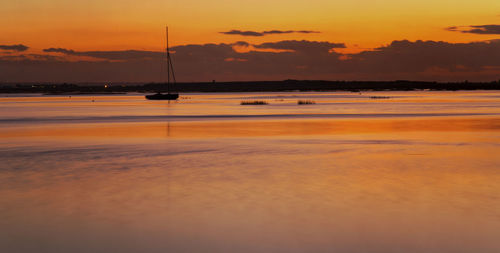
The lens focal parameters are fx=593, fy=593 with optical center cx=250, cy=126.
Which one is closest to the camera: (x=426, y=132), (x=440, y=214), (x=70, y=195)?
(x=440, y=214)

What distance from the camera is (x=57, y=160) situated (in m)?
20.5

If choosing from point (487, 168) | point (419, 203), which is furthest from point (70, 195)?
point (487, 168)

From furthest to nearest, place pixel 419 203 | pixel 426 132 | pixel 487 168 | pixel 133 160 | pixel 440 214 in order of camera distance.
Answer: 1. pixel 426 132
2. pixel 133 160
3. pixel 487 168
4. pixel 419 203
5. pixel 440 214

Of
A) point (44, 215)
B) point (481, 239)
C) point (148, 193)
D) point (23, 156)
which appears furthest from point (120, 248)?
point (23, 156)

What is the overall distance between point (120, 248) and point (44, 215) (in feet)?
10.4

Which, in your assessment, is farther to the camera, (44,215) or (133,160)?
(133,160)

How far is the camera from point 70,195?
13.9m

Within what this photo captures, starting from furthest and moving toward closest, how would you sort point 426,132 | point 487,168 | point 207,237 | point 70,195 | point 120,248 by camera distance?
point 426,132 → point 487,168 → point 70,195 → point 207,237 → point 120,248

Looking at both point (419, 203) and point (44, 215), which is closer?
point (44, 215)

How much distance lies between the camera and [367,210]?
12062 mm

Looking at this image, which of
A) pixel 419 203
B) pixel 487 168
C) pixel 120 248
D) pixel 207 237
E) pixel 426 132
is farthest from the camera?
pixel 426 132

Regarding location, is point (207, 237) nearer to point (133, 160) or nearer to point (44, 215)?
point (44, 215)

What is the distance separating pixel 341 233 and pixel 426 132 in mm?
23073

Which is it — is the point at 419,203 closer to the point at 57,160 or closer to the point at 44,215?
the point at 44,215
